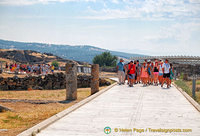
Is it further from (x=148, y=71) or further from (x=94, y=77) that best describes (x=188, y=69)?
(x=94, y=77)

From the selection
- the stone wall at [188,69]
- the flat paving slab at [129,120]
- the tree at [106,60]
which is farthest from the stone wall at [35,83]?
the tree at [106,60]

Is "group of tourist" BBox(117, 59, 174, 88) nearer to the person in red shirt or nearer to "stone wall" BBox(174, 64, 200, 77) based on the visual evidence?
the person in red shirt

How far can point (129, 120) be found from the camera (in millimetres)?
8383

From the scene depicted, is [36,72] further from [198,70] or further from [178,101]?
[178,101]

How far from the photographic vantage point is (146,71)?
65.9 feet

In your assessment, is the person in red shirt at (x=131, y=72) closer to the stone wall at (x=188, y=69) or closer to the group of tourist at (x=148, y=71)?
the group of tourist at (x=148, y=71)

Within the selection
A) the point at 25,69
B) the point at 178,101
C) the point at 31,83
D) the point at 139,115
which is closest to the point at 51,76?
the point at 31,83

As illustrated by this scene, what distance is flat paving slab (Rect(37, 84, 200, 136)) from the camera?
7.09 metres

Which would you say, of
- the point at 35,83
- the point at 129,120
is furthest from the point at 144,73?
the point at 129,120

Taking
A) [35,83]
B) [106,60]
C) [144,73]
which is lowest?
[35,83]

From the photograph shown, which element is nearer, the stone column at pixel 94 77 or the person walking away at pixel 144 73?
the stone column at pixel 94 77

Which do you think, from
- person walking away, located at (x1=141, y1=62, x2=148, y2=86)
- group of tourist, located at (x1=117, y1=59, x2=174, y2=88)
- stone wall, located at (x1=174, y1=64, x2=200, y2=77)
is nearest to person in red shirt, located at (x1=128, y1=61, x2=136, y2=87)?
group of tourist, located at (x1=117, y1=59, x2=174, y2=88)

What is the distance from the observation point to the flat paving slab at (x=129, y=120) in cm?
709

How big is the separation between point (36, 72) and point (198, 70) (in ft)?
69.9
